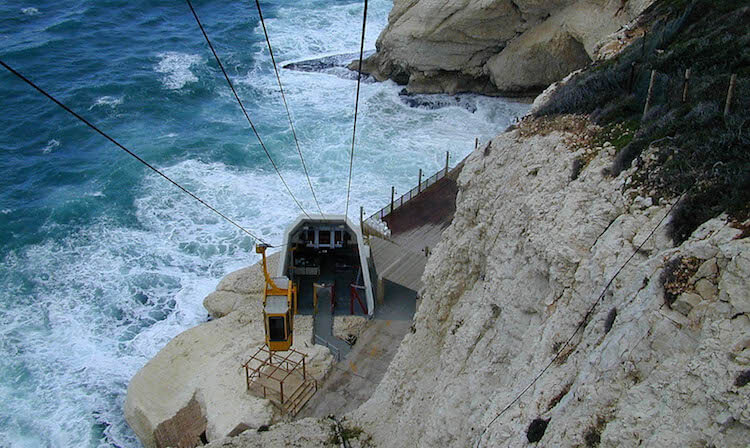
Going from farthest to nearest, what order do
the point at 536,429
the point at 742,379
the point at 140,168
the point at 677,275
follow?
1. the point at 140,168
2. the point at 536,429
3. the point at 677,275
4. the point at 742,379

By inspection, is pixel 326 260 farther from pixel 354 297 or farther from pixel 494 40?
pixel 494 40

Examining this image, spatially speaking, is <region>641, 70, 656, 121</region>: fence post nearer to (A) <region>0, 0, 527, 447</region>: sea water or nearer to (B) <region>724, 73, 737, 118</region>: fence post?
(B) <region>724, 73, 737, 118</region>: fence post

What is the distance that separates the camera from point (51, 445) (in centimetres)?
2197

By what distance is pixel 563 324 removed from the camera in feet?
34.2

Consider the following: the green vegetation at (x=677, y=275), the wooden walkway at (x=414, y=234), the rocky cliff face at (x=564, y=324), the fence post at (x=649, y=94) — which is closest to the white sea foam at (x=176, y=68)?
the wooden walkway at (x=414, y=234)

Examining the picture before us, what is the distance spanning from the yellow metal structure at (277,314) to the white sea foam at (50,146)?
93.4 feet

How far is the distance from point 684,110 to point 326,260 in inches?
671

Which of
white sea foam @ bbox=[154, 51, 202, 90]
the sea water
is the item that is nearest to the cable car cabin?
the sea water

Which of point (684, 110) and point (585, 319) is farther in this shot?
point (684, 110)

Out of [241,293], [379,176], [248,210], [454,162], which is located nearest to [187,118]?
[248,210]

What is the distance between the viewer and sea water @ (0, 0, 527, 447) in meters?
26.3

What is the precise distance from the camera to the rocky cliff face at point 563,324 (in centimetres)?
758

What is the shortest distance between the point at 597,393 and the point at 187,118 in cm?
Result: 4142

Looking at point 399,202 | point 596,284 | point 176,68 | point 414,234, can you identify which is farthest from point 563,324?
point 176,68
